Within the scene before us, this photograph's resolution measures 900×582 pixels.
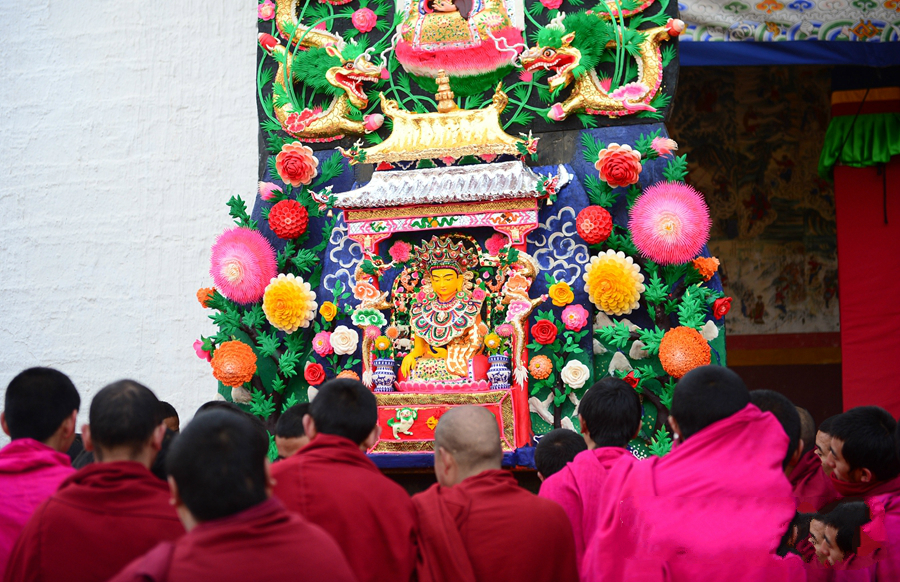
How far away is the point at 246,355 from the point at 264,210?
4.21 ft

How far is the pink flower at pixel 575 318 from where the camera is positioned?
633 cm

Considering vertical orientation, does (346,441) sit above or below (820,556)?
above

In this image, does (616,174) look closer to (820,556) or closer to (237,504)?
(820,556)

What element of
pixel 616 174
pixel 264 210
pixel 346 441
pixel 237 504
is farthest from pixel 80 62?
pixel 237 504

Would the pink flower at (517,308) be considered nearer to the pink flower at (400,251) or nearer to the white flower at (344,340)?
the pink flower at (400,251)

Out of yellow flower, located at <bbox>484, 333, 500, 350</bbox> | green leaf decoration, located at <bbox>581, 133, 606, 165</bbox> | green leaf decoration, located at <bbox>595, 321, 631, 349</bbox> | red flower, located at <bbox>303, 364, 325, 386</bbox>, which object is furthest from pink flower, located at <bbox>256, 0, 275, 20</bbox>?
green leaf decoration, located at <bbox>595, 321, 631, 349</bbox>

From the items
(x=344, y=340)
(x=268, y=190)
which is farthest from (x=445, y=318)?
(x=268, y=190)

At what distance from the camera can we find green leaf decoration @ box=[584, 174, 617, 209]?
653 cm

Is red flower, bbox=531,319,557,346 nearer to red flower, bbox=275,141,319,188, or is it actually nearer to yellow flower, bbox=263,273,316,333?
yellow flower, bbox=263,273,316,333

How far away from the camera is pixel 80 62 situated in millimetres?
9367

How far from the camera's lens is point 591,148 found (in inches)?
263

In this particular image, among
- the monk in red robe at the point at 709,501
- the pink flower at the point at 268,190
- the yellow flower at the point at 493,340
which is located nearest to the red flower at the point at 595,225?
the yellow flower at the point at 493,340

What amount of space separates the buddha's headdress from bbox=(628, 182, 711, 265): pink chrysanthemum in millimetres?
1278

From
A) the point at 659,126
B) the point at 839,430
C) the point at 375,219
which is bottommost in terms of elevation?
the point at 839,430
